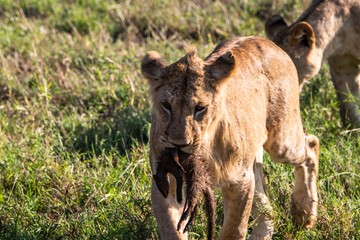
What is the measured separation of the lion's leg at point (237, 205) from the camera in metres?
4.43

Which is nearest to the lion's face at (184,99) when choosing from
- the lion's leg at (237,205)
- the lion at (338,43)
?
the lion's leg at (237,205)

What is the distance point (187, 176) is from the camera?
4051 mm

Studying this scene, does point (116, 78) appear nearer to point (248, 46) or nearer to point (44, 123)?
point (44, 123)

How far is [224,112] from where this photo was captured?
13.9ft

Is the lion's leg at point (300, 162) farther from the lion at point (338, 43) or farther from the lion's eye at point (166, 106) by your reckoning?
the lion at point (338, 43)

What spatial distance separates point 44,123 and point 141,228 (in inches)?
72.5

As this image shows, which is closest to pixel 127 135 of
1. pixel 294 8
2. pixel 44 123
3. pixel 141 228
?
pixel 44 123

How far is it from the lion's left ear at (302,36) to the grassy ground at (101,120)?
0.43 metres

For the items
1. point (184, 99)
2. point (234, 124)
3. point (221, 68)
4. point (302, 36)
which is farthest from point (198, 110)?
point (302, 36)

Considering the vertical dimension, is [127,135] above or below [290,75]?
below

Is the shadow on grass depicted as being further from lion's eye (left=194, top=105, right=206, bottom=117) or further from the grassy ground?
lion's eye (left=194, top=105, right=206, bottom=117)

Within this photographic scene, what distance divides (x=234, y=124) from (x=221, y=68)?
1.25 ft

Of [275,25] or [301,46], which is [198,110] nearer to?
[301,46]

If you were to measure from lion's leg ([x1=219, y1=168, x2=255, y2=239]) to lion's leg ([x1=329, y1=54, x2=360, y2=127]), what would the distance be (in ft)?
7.99
